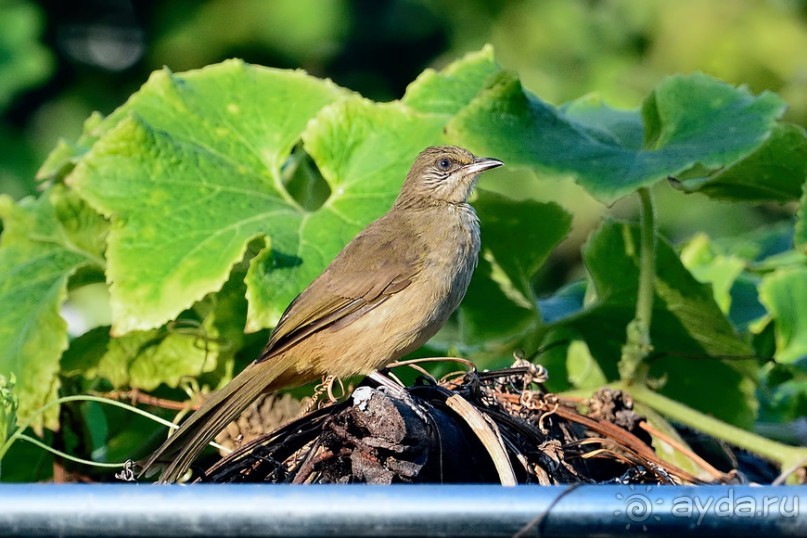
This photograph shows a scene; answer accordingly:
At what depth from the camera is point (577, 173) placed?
10.7 ft

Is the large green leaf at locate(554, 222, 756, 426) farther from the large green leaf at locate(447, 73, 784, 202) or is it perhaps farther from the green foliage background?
the large green leaf at locate(447, 73, 784, 202)

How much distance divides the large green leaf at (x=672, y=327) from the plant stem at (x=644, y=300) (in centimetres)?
29

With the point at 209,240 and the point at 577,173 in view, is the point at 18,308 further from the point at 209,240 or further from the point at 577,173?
the point at 577,173

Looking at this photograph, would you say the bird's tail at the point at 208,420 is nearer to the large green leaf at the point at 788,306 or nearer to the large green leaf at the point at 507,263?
the large green leaf at the point at 507,263

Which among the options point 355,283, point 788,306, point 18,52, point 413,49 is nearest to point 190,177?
point 355,283

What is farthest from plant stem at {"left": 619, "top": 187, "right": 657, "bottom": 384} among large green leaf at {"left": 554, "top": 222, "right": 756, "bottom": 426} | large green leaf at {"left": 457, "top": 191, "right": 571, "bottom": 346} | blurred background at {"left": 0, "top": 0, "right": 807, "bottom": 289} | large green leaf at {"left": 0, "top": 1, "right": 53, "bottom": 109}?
large green leaf at {"left": 0, "top": 1, "right": 53, "bottom": 109}

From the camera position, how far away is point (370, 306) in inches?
132

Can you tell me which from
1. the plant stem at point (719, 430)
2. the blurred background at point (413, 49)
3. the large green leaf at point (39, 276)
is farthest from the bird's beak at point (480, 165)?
the blurred background at point (413, 49)

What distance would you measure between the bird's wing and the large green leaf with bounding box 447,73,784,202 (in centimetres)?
39

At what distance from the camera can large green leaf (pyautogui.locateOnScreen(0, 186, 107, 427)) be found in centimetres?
331

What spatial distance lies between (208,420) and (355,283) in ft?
2.39

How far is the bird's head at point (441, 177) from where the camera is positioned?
151 inches

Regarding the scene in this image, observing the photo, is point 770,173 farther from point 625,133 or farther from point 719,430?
point 719,430

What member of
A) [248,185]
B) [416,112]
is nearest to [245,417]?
A: [248,185]
